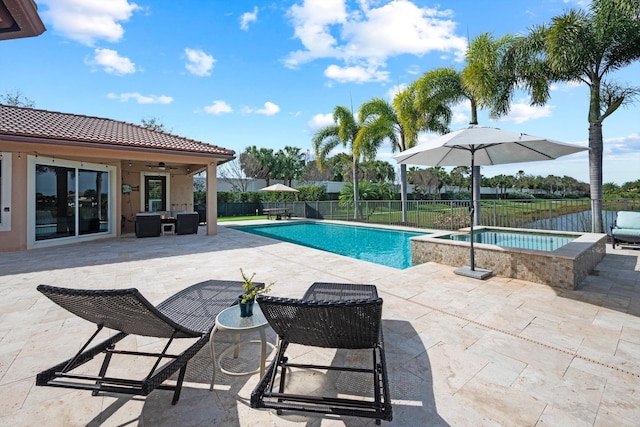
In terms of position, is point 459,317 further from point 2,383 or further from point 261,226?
point 261,226

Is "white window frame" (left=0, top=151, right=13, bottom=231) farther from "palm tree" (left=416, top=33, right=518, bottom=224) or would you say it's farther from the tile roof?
"palm tree" (left=416, top=33, right=518, bottom=224)

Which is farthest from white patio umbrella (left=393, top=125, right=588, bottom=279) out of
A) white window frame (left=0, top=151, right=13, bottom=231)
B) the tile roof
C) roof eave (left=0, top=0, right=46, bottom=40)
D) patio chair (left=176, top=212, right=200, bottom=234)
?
white window frame (left=0, top=151, right=13, bottom=231)

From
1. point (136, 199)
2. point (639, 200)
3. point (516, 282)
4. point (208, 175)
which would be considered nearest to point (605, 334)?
point (516, 282)

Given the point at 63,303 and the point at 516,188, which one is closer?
the point at 63,303

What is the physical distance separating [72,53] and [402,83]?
13.9 m

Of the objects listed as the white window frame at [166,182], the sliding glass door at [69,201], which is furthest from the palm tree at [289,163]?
the sliding glass door at [69,201]

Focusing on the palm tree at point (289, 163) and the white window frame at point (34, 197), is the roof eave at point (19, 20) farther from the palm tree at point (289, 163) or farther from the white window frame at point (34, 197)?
Answer: the palm tree at point (289, 163)

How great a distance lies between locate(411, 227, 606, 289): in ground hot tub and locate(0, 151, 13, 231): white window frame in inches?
420

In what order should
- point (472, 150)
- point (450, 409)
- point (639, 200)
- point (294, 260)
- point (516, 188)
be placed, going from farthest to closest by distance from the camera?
point (516, 188) → point (639, 200) → point (294, 260) → point (472, 150) → point (450, 409)

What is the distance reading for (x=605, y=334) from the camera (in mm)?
3025

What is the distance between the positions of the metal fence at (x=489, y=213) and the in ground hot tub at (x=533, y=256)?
2419 millimetres

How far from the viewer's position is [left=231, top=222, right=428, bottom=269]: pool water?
27.9ft

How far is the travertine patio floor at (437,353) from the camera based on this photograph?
76.5 inches

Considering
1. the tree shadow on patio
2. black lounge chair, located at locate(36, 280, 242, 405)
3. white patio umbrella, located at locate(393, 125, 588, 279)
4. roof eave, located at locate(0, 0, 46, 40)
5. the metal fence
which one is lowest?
the tree shadow on patio
